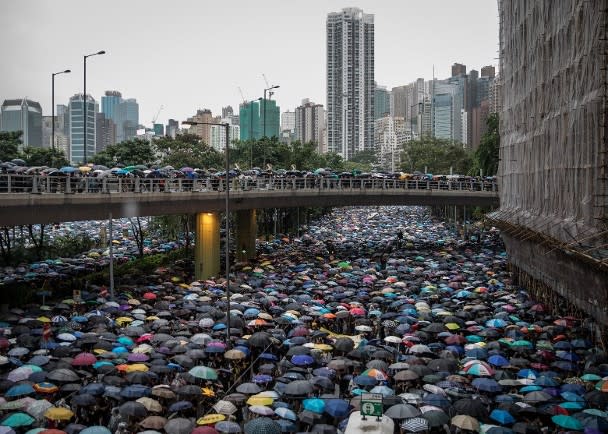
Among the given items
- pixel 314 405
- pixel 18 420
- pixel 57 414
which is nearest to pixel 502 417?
pixel 314 405

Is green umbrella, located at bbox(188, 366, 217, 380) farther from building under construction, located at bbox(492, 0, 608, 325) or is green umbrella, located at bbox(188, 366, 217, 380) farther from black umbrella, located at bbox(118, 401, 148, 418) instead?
building under construction, located at bbox(492, 0, 608, 325)

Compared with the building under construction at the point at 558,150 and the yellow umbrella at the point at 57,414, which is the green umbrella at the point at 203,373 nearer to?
the yellow umbrella at the point at 57,414

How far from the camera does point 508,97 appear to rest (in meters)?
46.9

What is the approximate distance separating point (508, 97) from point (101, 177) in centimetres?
2659

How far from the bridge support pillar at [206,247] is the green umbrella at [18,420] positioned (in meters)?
27.8

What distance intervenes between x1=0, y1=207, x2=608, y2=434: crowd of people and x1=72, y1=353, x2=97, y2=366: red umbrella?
40 mm

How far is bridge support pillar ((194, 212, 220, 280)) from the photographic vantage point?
44562mm

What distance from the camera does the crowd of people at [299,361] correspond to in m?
17.3

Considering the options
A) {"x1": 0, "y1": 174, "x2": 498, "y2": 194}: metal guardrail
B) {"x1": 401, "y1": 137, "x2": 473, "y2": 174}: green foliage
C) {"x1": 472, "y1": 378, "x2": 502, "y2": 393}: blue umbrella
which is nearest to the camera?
{"x1": 472, "y1": 378, "x2": 502, "y2": 393}: blue umbrella

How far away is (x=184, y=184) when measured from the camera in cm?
4603

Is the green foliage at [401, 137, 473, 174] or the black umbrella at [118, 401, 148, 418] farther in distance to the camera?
the green foliage at [401, 137, 473, 174]

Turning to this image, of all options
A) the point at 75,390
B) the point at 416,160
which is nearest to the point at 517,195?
the point at 75,390

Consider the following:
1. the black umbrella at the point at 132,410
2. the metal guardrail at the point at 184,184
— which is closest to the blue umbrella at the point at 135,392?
the black umbrella at the point at 132,410

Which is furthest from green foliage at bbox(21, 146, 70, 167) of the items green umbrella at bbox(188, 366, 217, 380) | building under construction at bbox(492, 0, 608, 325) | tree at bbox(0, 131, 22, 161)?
green umbrella at bbox(188, 366, 217, 380)
